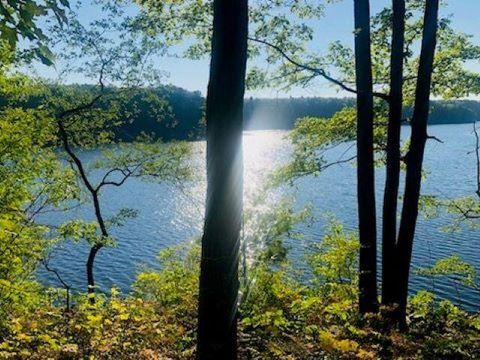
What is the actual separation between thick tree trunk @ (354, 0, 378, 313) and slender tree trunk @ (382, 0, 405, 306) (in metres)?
0.42

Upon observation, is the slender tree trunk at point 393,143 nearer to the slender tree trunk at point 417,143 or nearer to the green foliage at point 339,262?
the slender tree trunk at point 417,143

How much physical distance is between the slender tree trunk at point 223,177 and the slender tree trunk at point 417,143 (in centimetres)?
581

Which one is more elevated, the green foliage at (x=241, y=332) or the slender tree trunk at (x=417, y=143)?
the slender tree trunk at (x=417, y=143)

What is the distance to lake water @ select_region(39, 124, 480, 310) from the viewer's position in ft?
70.7

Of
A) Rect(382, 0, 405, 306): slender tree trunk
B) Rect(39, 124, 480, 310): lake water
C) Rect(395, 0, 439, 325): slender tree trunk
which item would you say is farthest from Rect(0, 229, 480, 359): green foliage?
Rect(39, 124, 480, 310): lake water

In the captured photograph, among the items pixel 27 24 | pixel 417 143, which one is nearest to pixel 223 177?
pixel 27 24

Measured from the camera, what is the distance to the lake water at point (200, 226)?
70.7 ft

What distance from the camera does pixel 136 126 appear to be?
5653 cm

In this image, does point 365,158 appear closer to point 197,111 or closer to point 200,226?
point 200,226

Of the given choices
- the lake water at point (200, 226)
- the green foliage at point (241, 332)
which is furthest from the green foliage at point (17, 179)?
the lake water at point (200, 226)

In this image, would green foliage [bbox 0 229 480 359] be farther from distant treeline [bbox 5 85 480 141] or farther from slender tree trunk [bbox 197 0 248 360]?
distant treeline [bbox 5 85 480 141]

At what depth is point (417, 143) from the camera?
8922mm

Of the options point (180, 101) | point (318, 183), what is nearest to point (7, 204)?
point (318, 183)

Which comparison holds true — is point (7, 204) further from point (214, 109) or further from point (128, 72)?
point (128, 72)
